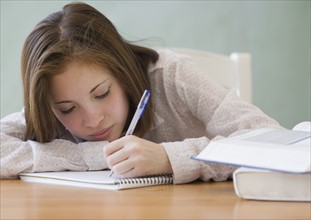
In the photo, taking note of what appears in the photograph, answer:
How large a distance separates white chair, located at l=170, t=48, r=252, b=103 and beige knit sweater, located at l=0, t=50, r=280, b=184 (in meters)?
0.45

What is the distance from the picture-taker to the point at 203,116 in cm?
125

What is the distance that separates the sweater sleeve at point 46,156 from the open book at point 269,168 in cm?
41

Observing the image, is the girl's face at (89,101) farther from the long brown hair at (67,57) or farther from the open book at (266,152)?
the open book at (266,152)

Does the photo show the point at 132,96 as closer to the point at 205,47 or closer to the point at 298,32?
the point at 205,47

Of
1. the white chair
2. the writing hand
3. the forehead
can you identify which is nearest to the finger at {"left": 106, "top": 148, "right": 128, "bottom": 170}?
the writing hand

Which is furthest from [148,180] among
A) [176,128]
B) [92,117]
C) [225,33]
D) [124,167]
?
[225,33]

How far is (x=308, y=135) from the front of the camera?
80 centimetres

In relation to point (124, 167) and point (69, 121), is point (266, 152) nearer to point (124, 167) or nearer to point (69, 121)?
point (124, 167)

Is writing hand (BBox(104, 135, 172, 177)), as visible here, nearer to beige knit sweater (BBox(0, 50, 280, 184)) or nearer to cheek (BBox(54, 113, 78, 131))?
beige knit sweater (BBox(0, 50, 280, 184))

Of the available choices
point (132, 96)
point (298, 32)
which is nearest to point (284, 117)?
point (298, 32)

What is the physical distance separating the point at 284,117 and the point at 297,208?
1997mm

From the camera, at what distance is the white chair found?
1.84 m

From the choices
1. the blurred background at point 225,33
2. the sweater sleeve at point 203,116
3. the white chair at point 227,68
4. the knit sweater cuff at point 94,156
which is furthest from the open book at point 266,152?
the blurred background at point 225,33

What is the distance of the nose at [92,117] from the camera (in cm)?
118
